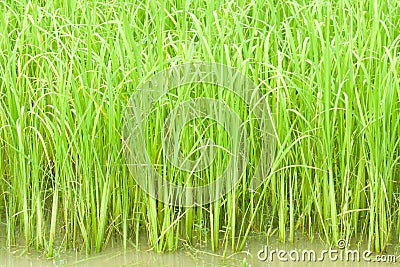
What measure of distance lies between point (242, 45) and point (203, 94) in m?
0.30

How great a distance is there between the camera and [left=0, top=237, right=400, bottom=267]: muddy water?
9.16ft

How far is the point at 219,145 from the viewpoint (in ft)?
9.22

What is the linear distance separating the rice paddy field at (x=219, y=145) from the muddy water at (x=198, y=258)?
0.04 meters

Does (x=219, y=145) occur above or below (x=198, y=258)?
above

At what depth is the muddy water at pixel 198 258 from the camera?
279cm

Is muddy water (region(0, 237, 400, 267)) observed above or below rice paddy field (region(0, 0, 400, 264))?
below

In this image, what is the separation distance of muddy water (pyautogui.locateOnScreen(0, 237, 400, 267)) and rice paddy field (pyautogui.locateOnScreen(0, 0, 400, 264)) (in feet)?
0.15

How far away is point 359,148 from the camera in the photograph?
299 cm

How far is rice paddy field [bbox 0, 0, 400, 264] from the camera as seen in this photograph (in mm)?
2822

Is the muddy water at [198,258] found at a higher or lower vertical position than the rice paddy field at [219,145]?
lower

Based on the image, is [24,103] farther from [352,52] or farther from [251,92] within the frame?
[352,52]

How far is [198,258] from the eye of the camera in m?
2.82

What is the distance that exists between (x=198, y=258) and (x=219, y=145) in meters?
0.48

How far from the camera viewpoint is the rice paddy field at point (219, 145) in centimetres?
282
